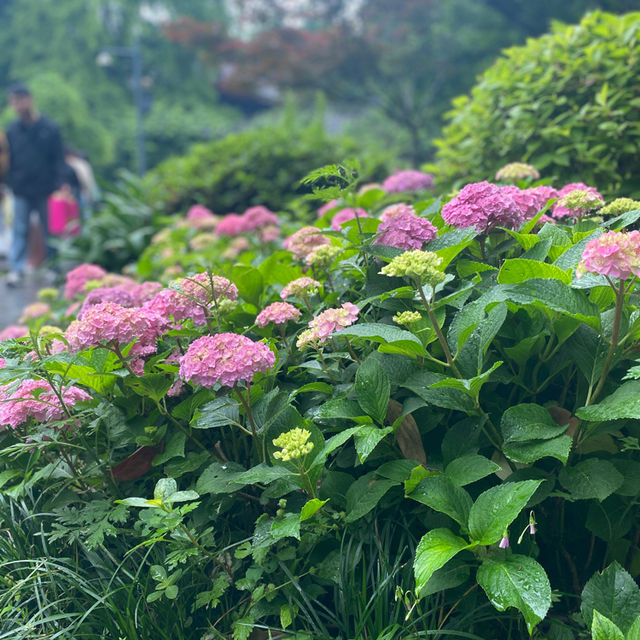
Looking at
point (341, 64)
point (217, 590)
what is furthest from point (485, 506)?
point (341, 64)

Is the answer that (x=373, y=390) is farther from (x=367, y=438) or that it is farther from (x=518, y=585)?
(x=518, y=585)

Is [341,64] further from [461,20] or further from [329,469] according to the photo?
[329,469]

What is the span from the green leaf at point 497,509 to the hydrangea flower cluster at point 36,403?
1.21m

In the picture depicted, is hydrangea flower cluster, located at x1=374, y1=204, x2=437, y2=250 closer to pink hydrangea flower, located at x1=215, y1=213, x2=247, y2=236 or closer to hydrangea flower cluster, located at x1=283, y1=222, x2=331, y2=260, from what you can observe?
hydrangea flower cluster, located at x1=283, y1=222, x2=331, y2=260

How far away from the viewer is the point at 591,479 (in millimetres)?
1556

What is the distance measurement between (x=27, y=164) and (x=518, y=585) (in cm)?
843

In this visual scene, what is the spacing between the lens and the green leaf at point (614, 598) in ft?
4.85

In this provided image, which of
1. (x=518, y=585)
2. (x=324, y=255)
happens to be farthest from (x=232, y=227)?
(x=518, y=585)

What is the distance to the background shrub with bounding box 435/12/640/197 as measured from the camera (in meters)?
3.36

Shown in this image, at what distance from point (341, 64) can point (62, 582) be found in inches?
610

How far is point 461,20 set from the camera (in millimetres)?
16531

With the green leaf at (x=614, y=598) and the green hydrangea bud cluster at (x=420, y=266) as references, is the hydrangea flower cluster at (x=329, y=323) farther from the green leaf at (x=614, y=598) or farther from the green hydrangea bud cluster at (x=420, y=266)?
the green leaf at (x=614, y=598)

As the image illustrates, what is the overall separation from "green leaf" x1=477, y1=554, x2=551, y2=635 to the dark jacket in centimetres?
831

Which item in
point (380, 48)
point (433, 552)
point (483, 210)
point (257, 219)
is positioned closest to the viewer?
point (433, 552)
